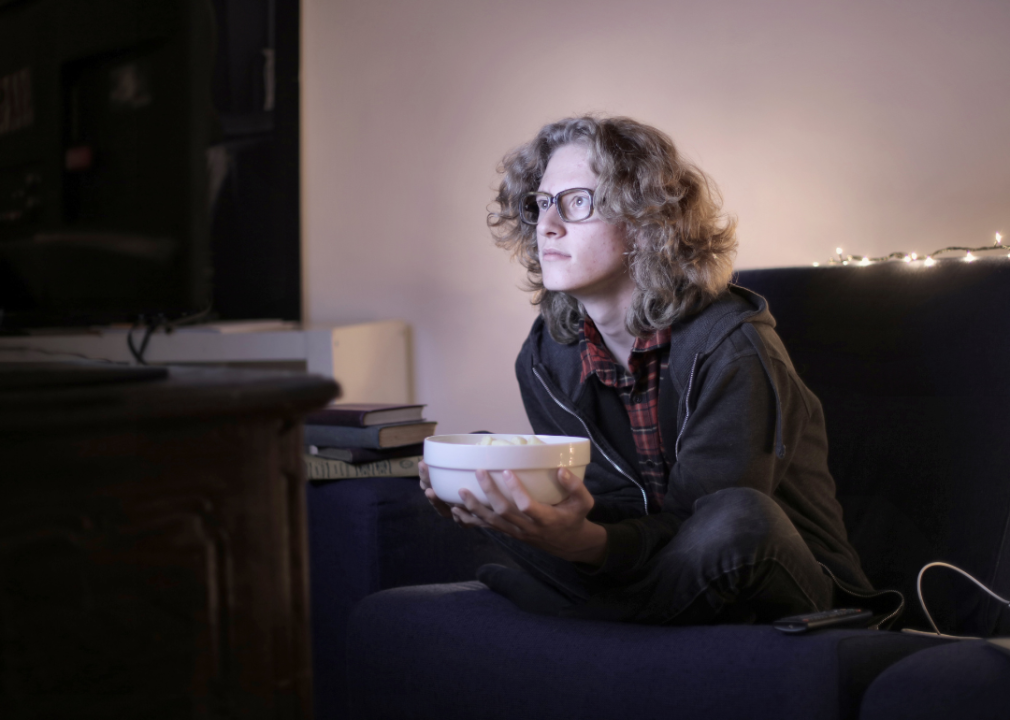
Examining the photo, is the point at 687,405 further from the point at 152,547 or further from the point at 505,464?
the point at 152,547

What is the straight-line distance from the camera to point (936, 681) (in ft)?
2.09

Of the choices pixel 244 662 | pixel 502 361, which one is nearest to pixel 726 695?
pixel 244 662

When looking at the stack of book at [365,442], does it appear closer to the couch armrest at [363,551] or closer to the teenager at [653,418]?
the couch armrest at [363,551]

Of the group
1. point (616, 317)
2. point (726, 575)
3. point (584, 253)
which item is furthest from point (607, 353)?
point (726, 575)

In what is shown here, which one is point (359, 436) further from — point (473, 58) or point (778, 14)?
point (778, 14)

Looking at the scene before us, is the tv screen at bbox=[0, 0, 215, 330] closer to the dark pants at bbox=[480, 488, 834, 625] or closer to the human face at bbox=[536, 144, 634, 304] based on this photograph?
the dark pants at bbox=[480, 488, 834, 625]

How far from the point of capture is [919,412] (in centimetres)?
125

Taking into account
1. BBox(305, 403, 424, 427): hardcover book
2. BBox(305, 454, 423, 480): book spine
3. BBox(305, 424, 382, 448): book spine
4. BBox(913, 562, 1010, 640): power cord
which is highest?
BBox(305, 403, 424, 427): hardcover book

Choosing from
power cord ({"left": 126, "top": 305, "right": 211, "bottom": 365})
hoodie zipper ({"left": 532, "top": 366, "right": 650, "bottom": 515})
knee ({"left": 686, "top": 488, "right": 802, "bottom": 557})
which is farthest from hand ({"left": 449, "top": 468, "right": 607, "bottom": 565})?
power cord ({"left": 126, "top": 305, "right": 211, "bottom": 365})

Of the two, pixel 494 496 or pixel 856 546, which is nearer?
pixel 494 496

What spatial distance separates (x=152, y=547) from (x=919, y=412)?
45.7 inches

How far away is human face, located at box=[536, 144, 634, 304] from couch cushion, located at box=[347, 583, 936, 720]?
511 mm

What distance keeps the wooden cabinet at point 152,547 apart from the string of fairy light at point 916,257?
3.72 ft

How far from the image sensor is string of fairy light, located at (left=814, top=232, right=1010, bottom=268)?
1311 millimetres
